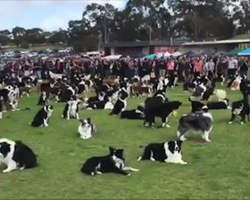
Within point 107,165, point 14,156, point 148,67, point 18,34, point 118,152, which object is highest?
point 18,34

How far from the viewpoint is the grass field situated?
948cm

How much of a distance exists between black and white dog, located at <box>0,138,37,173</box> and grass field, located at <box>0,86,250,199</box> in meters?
0.22

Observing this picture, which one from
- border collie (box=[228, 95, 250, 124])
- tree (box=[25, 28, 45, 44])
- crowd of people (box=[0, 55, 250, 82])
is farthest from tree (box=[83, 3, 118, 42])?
border collie (box=[228, 95, 250, 124])

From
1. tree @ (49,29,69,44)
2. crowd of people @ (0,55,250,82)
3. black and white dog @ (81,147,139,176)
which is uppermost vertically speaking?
tree @ (49,29,69,44)

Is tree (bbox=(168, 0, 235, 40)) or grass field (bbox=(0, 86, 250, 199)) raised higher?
tree (bbox=(168, 0, 235, 40))

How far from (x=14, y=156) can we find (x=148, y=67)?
28.8m

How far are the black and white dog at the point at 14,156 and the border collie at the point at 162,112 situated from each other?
615 cm

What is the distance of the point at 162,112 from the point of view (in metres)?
16.6

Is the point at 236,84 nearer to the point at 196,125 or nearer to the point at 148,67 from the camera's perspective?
the point at 148,67

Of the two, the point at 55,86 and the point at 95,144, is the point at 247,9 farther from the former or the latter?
the point at 95,144

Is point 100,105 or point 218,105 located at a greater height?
point 218,105

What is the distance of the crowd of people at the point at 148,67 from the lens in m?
35.9

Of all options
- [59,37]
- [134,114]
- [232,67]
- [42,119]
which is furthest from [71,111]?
[59,37]

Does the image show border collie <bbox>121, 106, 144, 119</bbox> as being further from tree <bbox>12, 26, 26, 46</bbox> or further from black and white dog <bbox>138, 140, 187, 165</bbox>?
tree <bbox>12, 26, 26, 46</bbox>
